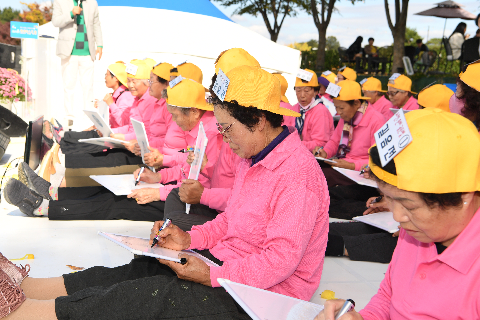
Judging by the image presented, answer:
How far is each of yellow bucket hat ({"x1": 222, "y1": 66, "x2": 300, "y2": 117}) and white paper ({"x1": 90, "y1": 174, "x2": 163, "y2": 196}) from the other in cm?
204

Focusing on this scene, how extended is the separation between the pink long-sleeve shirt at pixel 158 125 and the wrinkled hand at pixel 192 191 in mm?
1901

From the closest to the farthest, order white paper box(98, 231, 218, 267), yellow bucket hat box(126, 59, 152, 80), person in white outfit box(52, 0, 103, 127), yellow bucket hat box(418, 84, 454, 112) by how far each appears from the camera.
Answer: white paper box(98, 231, 218, 267) < yellow bucket hat box(418, 84, 454, 112) < yellow bucket hat box(126, 59, 152, 80) < person in white outfit box(52, 0, 103, 127)

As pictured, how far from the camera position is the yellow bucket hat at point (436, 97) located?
167 inches

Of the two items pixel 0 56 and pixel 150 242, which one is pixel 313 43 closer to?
pixel 0 56

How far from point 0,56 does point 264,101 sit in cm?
1040

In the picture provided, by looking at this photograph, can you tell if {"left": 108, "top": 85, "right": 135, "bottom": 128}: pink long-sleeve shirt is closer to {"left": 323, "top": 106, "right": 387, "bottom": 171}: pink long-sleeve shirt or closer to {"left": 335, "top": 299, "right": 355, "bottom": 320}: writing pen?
{"left": 323, "top": 106, "right": 387, "bottom": 171}: pink long-sleeve shirt

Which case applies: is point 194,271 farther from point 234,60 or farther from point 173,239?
point 234,60

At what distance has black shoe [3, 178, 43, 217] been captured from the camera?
3635 mm

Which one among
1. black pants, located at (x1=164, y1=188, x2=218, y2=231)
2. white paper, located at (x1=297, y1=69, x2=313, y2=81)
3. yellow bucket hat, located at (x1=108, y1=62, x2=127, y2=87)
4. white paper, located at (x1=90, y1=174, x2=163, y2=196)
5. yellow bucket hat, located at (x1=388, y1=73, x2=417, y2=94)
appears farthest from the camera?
yellow bucket hat, located at (x1=388, y1=73, x2=417, y2=94)

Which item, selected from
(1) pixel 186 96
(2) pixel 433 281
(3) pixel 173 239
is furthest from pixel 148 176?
(2) pixel 433 281

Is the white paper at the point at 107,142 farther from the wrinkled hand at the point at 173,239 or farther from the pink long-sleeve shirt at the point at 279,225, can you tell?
the pink long-sleeve shirt at the point at 279,225

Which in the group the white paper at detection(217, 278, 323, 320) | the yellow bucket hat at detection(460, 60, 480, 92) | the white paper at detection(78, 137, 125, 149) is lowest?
the white paper at detection(78, 137, 125, 149)

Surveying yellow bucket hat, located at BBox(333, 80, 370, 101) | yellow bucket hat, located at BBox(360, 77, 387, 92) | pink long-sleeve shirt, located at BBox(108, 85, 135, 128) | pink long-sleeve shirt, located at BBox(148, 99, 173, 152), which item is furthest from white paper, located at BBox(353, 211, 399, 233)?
yellow bucket hat, located at BBox(360, 77, 387, 92)

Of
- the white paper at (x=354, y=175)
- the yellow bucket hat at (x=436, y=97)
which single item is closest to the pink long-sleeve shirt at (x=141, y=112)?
the white paper at (x=354, y=175)
